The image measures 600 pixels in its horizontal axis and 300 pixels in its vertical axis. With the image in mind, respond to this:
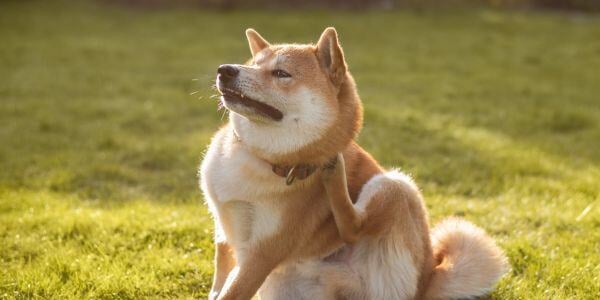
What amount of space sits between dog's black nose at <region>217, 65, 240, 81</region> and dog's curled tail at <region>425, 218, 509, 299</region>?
167 cm

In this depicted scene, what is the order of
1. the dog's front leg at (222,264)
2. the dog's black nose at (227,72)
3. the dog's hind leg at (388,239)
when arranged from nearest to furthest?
the dog's black nose at (227,72)
the dog's hind leg at (388,239)
the dog's front leg at (222,264)

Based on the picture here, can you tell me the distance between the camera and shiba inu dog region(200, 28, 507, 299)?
133 inches

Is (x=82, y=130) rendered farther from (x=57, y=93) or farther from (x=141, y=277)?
(x=141, y=277)

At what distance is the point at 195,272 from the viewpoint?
4188 mm

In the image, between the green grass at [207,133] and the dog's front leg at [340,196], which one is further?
the green grass at [207,133]

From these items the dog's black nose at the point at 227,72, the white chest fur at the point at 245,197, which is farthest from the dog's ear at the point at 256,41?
the white chest fur at the point at 245,197

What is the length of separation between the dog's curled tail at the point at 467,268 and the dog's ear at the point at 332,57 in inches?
48.9

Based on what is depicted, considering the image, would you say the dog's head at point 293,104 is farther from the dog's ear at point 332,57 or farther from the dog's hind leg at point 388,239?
the dog's hind leg at point 388,239

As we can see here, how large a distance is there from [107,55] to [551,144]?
7.45 m

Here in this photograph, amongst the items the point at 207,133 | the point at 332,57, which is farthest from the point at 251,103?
the point at 207,133

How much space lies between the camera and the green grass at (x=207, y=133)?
4305 mm

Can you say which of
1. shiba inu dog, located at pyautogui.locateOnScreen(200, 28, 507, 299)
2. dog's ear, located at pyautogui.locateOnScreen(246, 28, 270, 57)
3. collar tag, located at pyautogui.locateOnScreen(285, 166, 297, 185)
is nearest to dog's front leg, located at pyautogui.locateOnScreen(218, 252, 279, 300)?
shiba inu dog, located at pyautogui.locateOnScreen(200, 28, 507, 299)

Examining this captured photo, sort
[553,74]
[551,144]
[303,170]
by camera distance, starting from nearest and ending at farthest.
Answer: [303,170], [551,144], [553,74]

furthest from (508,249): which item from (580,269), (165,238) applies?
(165,238)
